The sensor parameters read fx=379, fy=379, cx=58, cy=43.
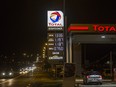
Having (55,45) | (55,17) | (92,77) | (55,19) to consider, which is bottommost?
(92,77)

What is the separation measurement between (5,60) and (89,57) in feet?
252

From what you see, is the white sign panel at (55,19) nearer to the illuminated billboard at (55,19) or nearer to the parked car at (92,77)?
the illuminated billboard at (55,19)

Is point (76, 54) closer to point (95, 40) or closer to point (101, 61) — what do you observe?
point (95, 40)

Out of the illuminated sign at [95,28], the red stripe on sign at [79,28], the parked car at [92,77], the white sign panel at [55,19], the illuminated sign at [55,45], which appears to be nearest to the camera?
the white sign panel at [55,19]

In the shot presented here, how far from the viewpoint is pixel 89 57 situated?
91.5 metres

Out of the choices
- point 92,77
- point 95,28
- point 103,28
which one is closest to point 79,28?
point 95,28

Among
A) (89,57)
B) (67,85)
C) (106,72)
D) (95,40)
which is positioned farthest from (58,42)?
(89,57)

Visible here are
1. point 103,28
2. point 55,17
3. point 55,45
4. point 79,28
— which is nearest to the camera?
point 55,17

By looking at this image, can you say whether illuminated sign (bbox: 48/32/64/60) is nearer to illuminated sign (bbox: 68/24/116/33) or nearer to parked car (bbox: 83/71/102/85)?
parked car (bbox: 83/71/102/85)

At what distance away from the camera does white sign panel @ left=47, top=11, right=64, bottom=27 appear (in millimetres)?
33625

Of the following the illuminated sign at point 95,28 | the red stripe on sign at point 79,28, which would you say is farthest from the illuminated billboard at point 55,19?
the illuminated sign at point 95,28

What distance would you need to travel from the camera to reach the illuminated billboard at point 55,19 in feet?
110

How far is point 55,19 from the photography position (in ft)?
112

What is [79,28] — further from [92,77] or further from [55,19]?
[55,19]
